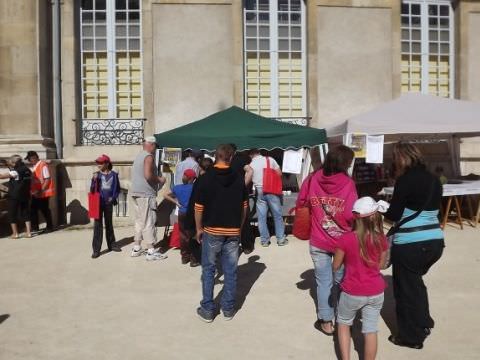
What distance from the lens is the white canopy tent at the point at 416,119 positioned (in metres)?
8.89

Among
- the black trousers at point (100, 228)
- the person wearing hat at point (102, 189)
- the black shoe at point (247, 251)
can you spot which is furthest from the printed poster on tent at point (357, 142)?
the black trousers at point (100, 228)

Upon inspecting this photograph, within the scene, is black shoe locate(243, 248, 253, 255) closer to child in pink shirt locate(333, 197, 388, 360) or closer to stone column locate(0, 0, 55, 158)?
child in pink shirt locate(333, 197, 388, 360)

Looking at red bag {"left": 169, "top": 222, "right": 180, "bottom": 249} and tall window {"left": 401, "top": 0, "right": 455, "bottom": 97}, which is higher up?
tall window {"left": 401, "top": 0, "right": 455, "bottom": 97}

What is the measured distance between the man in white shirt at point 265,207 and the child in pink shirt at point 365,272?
4.58 metres

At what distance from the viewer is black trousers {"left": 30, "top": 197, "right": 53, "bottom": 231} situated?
927 cm

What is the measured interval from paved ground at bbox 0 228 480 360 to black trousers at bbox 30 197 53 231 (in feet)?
6.65

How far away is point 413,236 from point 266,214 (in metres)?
4.54

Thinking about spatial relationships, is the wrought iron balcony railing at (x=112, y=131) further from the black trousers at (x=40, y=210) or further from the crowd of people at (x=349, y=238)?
the crowd of people at (x=349, y=238)

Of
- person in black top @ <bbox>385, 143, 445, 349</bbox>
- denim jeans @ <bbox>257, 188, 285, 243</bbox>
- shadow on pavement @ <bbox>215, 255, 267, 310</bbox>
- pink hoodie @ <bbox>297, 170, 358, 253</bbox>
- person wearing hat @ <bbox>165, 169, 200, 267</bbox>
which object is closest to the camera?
person in black top @ <bbox>385, 143, 445, 349</bbox>

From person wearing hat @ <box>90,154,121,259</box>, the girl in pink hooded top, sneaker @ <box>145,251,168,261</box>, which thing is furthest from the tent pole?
the girl in pink hooded top

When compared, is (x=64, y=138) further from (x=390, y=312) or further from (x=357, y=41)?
(x=390, y=312)

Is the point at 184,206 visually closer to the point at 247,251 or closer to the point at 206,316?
the point at 247,251

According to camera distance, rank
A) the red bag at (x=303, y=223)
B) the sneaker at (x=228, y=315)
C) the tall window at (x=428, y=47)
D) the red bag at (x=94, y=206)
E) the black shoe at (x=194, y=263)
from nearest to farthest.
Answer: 1. the red bag at (x=303, y=223)
2. the sneaker at (x=228, y=315)
3. the black shoe at (x=194, y=263)
4. the red bag at (x=94, y=206)
5. the tall window at (x=428, y=47)

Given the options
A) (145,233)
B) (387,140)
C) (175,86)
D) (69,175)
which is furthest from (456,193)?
(69,175)
